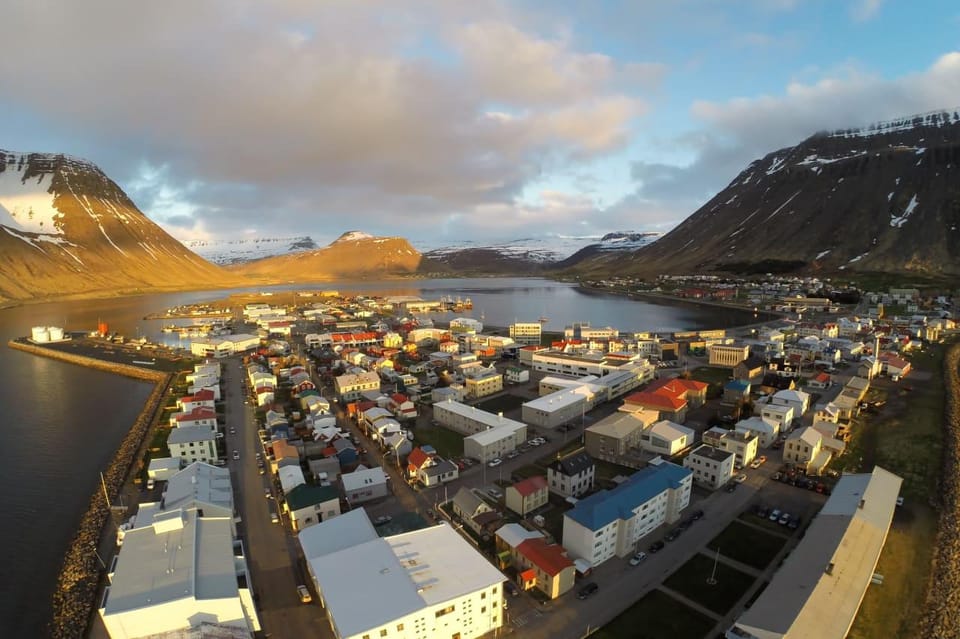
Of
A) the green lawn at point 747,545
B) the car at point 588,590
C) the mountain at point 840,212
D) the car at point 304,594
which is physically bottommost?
the car at point 588,590

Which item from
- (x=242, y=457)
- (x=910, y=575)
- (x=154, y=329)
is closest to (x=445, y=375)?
(x=242, y=457)

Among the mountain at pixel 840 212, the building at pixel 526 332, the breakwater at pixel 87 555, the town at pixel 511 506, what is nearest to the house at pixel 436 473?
the town at pixel 511 506

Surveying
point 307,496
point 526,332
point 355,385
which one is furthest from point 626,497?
point 526,332

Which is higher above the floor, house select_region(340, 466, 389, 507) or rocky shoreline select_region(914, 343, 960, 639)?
house select_region(340, 466, 389, 507)

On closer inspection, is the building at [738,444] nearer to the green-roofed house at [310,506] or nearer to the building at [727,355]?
the green-roofed house at [310,506]

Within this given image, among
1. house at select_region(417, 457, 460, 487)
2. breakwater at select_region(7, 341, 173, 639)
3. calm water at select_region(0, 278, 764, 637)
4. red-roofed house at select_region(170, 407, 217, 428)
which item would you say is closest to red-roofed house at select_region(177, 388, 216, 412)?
red-roofed house at select_region(170, 407, 217, 428)

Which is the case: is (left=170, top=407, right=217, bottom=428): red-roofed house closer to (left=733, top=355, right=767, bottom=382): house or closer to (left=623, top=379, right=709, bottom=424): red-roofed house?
(left=623, top=379, right=709, bottom=424): red-roofed house
